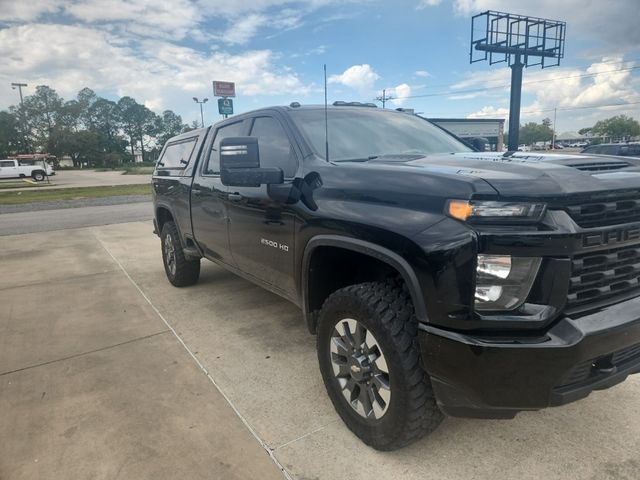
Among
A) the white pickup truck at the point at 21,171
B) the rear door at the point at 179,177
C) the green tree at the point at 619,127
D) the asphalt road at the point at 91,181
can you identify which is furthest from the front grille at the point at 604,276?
the green tree at the point at 619,127

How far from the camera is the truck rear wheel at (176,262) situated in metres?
5.32

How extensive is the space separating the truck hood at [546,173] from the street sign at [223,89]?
2025cm

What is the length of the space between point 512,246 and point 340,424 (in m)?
1.49

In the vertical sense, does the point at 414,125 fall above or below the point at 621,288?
above

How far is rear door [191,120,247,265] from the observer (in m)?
3.94

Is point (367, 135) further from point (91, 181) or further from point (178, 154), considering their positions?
point (91, 181)

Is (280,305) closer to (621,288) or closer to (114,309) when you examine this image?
(114,309)

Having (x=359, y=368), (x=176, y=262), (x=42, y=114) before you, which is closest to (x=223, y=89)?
(x=176, y=262)

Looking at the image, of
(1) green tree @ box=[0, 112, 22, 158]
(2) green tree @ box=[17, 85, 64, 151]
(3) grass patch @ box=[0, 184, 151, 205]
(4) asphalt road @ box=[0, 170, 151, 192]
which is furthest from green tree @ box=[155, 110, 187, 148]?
(3) grass patch @ box=[0, 184, 151, 205]

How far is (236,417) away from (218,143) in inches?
101

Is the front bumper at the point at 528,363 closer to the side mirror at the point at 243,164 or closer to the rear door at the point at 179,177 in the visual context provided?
the side mirror at the point at 243,164

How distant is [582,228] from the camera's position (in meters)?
1.88

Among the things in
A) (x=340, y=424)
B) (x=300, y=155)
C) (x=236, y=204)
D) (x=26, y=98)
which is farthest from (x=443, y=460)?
(x=26, y=98)

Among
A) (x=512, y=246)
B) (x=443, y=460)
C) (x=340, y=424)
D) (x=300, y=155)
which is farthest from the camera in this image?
(x=300, y=155)
